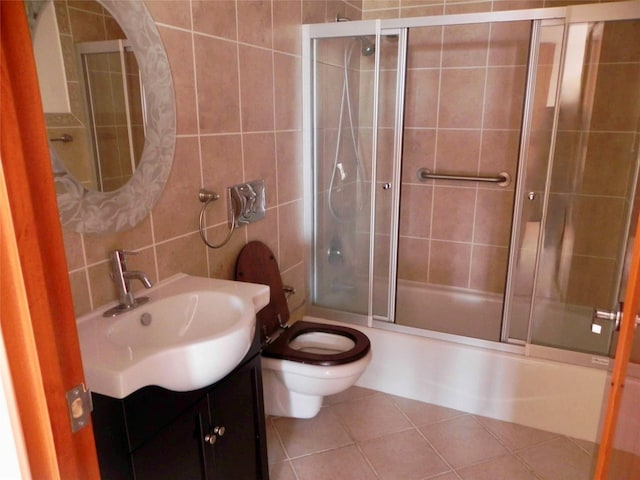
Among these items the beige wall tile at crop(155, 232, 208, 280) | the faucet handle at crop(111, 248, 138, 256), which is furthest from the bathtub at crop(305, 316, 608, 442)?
the faucet handle at crop(111, 248, 138, 256)

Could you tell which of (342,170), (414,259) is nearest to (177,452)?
(342,170)

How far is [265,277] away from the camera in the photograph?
6.98ft

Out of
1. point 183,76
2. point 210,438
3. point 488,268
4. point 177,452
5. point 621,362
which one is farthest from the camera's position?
point 488,268

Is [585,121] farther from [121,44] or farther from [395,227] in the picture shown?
[121,44]

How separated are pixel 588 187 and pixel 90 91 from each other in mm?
2081

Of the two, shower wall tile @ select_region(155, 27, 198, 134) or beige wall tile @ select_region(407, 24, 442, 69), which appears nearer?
shower wall tile @ select_region(155, 27, 198, 134)

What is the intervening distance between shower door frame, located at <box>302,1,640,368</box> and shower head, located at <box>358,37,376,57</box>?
0.04 metres

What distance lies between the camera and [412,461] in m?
1.97

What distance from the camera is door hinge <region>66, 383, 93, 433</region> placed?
63 cm

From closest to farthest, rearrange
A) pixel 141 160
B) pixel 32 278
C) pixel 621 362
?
pixel 32 278, pixel 621 362, pixel 141 160

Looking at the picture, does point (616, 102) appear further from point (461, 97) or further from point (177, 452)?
point (177, 452)

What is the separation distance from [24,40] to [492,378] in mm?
2258

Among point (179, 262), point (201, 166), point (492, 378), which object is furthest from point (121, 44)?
point (492, 378)

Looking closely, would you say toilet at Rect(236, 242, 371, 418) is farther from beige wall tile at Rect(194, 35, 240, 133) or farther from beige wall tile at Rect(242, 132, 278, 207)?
beige wall tile at Rect(194, 35, 240, 133)
